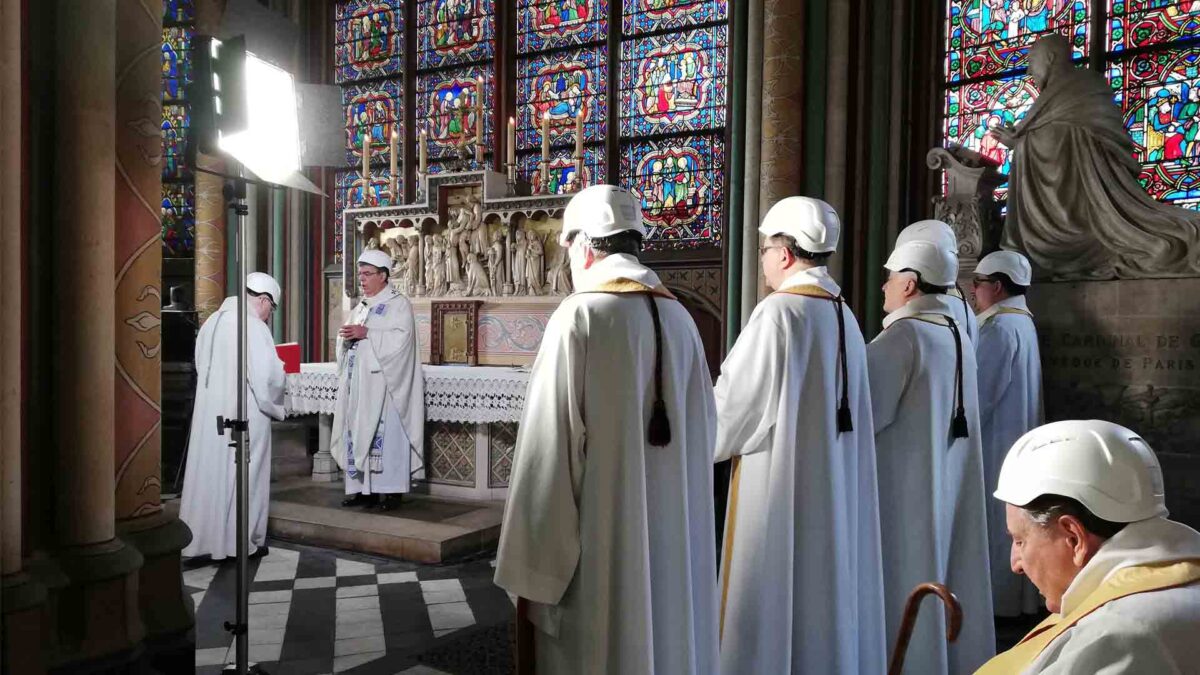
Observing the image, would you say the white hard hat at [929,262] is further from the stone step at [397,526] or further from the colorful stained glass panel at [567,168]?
the colorful stained glass panel at [567,168]

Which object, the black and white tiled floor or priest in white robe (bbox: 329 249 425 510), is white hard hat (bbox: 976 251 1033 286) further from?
priest in white robe (bbox: 329 249 425 510)

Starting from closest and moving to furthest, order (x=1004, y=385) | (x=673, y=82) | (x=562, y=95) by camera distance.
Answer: (x=1004, y=385) < (x=673, y=82) < (x=562, y=95)

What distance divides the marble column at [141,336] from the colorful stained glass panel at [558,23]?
749 cm

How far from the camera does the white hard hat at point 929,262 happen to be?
3.65m

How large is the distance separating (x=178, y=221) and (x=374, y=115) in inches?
116

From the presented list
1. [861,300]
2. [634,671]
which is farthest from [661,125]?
[634,671]

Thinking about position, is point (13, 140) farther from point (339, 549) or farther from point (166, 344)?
point (166, 344)

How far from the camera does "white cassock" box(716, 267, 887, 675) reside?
3146 millimetres

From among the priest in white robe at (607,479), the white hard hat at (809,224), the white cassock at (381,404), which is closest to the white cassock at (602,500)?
the priest in white robe at (607,479)

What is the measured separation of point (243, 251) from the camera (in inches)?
122

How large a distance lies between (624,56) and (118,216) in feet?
25.0

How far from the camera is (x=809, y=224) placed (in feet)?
10.7

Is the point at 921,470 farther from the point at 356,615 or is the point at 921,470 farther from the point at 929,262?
the point at 356,615

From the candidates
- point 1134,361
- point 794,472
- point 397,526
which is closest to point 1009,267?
point 1134,361
